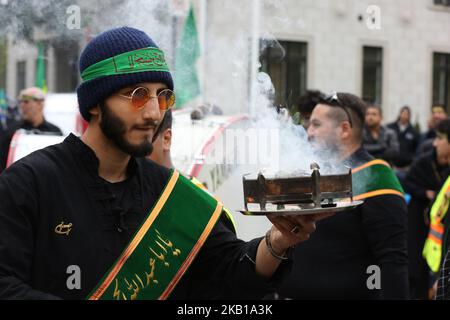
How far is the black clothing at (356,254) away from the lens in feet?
14.0

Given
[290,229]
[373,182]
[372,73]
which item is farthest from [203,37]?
[372,73]

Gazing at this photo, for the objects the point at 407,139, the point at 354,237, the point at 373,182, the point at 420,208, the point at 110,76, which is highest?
the point at 110,76

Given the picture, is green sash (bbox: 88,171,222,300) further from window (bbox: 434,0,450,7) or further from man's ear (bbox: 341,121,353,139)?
window (bbox: 434,0,450,7)

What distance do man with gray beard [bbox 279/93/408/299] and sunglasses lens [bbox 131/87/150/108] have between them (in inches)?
72.0

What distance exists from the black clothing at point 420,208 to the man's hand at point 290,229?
5.34 m

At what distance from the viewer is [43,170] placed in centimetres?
255

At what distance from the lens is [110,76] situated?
264cm

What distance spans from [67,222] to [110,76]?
19.2 inches

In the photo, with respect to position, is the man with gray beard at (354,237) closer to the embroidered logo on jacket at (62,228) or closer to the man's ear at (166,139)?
the man's ear at (166,139)


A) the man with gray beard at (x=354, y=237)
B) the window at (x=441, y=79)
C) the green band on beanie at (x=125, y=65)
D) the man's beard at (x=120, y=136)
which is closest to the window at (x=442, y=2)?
the window at (x=441, y=79)

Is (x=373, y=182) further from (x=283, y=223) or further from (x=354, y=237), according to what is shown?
(x=283, y=223)


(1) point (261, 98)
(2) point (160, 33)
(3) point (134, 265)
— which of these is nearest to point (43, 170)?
(3) point (134, 265)

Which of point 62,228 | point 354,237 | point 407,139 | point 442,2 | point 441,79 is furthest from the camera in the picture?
point 441,79

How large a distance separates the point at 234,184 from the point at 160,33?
47.5 inches
